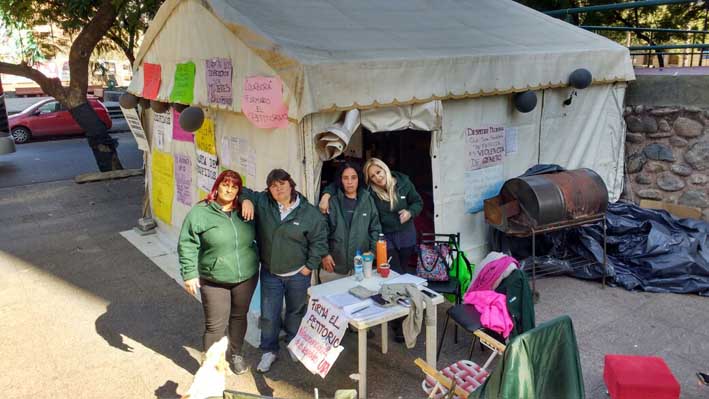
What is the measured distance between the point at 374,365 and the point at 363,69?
268 centimetres

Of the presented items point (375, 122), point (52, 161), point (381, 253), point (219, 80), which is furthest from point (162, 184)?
point (52, 161)

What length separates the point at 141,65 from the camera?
8438 mm

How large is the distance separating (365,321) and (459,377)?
886 mm

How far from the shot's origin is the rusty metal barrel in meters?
6.09

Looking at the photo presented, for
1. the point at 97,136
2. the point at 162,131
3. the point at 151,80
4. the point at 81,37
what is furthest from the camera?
the point at 97,136

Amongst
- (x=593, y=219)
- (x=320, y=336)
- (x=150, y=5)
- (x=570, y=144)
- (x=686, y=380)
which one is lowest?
(x=686, y=380)

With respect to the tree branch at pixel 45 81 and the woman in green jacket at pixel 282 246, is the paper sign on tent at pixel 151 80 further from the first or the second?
the tree branch at pixel 45 81

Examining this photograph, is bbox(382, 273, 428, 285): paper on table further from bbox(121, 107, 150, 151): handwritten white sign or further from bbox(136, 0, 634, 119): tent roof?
bbox(121, 107, 150, 151): handwritten white sign

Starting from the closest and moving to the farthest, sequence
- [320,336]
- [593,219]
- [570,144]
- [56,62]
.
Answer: [320,336]
[593,219]
[570,144]
[56,62]

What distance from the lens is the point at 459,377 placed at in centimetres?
433

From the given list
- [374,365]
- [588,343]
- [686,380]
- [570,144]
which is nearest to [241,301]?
[374,365]

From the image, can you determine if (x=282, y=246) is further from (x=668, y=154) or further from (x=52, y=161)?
(x=52, y=161)

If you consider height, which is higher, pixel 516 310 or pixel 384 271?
pixel 384 271

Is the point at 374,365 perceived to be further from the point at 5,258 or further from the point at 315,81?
the point at 5,258
